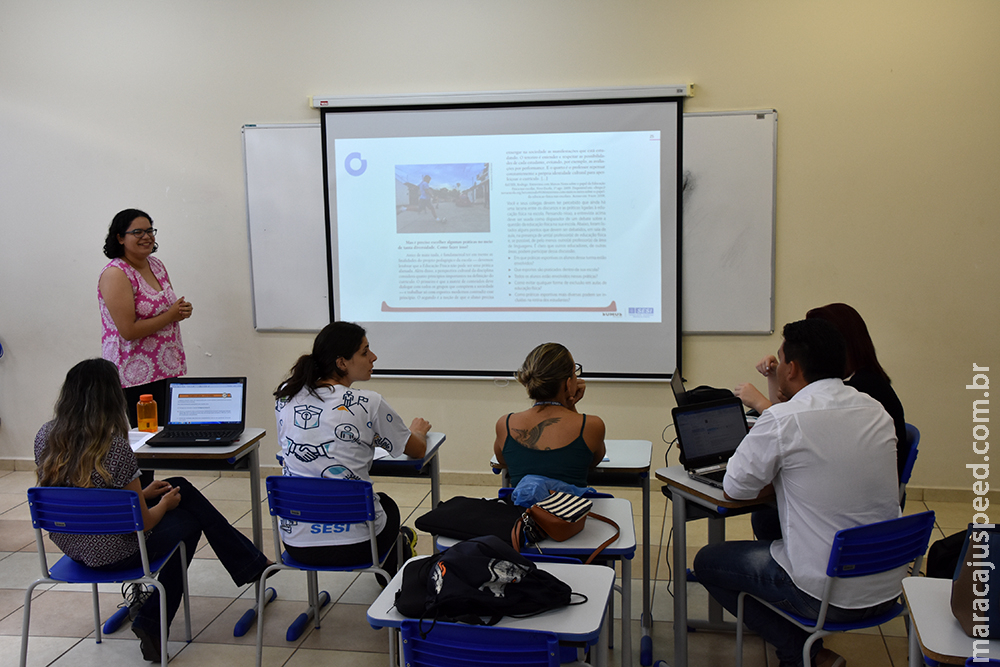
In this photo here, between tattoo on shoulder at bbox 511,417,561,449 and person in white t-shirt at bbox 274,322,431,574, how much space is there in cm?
51

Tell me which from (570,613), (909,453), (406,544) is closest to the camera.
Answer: (570,613)

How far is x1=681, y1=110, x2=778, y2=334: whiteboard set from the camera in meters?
4.11

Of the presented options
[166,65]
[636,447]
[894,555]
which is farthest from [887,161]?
[166,65]

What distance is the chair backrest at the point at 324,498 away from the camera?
8.14ft

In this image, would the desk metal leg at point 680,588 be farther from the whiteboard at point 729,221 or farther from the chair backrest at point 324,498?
the whiteboard at point 729,221

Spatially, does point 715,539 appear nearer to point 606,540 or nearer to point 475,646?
point 606,540

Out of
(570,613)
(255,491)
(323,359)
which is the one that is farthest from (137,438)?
(570,613)

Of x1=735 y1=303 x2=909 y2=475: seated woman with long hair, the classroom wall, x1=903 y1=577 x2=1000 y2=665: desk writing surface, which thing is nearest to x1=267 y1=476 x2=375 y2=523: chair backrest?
x1=735 y1=303 x2=909 y2=475: seated woman with long hair

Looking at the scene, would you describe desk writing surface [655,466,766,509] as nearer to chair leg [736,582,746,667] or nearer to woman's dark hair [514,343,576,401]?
chair leg [736,582,746,667]

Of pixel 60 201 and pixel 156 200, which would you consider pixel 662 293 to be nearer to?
pixel 156 200

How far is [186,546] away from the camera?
2.86 m

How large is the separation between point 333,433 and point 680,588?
4.27ft

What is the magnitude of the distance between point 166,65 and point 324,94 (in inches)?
39.9

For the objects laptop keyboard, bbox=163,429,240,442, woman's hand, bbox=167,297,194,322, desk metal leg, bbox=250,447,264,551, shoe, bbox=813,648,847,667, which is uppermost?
woman's hand, bbox=167,297,194,322
